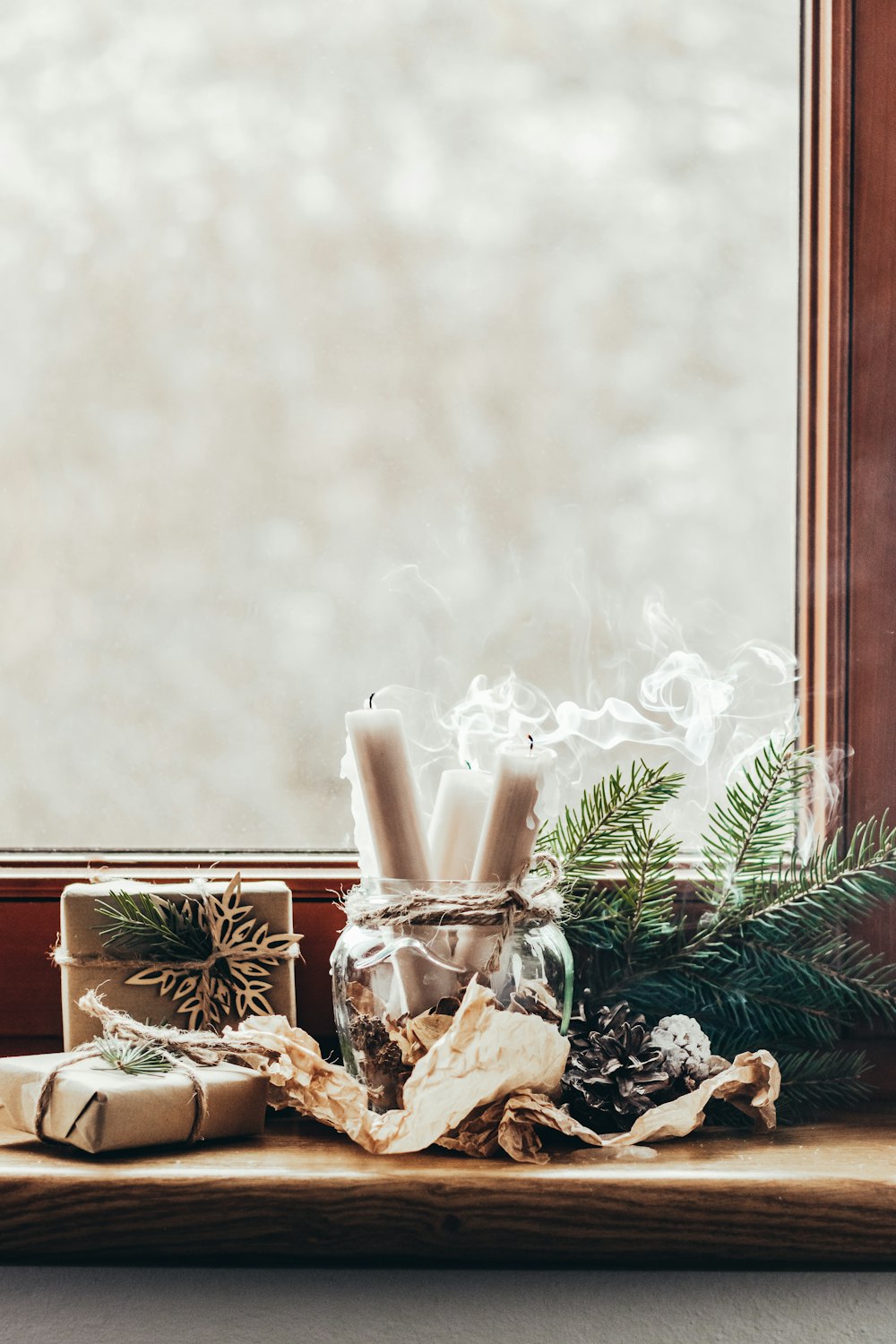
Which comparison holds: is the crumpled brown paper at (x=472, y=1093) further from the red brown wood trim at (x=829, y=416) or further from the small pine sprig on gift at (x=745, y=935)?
the red brown wood trim at (x=829, y=416)

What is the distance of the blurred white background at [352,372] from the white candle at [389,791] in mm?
204

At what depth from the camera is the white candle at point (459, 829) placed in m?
0.69

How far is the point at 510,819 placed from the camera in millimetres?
663

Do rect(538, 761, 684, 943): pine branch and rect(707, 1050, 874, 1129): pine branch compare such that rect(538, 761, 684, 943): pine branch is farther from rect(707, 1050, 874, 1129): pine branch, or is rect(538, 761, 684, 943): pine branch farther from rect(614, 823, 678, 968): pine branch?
rect(707, 1050, 874, 1129): pine branch

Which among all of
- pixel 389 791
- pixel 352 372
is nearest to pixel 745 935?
pixel 389 791

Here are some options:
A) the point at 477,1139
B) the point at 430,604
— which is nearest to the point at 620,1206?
the point at 477,1139

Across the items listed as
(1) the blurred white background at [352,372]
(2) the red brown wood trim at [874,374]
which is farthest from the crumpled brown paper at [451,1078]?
(2) the red brown wood trim at [874,374]

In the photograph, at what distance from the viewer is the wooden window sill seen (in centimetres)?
58

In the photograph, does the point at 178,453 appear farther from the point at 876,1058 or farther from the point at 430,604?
the point at 876,1058

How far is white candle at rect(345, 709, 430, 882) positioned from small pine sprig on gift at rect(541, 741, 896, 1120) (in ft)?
0.43

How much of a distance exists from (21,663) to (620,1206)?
62cm

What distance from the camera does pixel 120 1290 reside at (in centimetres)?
63

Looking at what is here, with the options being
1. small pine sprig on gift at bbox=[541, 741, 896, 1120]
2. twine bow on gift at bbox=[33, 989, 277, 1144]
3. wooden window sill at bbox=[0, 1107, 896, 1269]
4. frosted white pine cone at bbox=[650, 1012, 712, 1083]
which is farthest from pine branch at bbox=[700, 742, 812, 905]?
twine bow on gift at bbox=[33, 989, 277, 1144]

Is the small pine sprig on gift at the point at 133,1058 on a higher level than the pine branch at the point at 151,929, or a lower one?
lower
